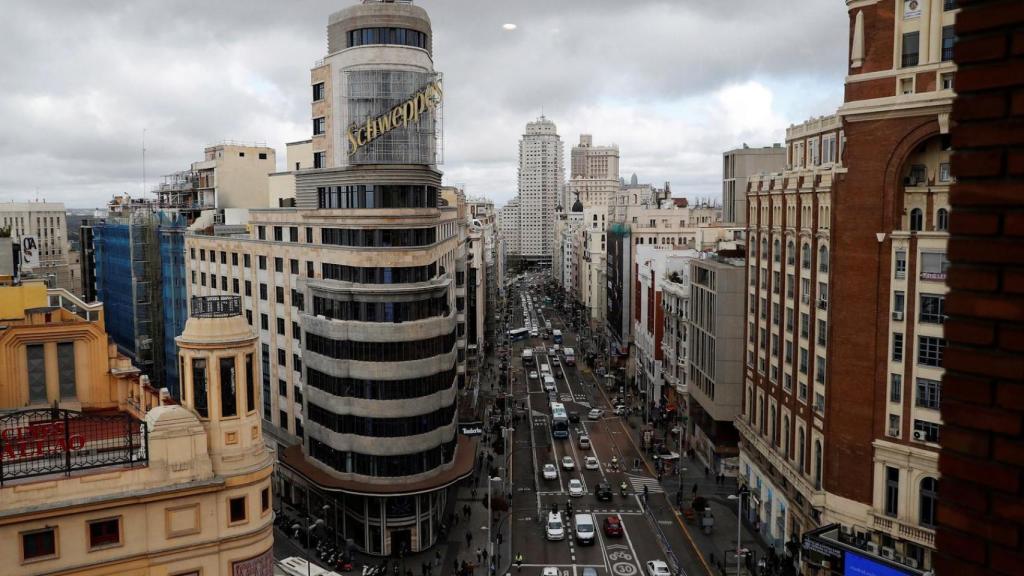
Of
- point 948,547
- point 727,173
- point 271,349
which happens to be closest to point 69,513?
point 948,547

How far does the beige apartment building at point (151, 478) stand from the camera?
2991cm

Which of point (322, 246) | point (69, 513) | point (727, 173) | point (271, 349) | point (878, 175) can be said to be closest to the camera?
point (69, 513)

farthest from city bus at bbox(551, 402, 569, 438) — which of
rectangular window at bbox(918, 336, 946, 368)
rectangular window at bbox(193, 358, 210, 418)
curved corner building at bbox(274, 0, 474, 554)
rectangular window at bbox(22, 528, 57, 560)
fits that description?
rectangular window at bbox(22, 528, 57, 560)

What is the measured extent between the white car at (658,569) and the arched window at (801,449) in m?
12.2

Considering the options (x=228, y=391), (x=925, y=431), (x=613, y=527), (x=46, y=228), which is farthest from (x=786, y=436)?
(x=46, y=228)

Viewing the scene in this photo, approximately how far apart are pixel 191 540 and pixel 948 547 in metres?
30.8

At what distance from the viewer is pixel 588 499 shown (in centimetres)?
7531

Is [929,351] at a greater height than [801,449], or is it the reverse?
[929,351]

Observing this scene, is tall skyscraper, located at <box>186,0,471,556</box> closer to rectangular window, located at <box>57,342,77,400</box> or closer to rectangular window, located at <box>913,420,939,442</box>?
rectangular window, located at <box>57,342,77,400</box>

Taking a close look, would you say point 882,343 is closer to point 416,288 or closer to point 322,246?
point 416,288

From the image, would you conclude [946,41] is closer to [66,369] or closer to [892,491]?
[892,491]

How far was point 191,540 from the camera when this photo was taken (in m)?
32.0

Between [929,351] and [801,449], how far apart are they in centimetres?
1361

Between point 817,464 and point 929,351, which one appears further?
point 817,464
